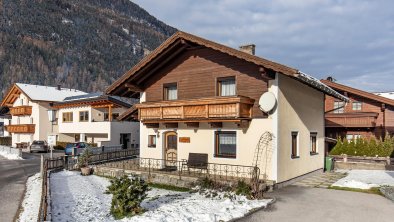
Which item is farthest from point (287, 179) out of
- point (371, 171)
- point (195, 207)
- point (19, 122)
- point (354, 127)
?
point (19, 122)

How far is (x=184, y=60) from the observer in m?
19.5

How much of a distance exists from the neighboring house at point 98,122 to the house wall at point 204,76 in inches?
698

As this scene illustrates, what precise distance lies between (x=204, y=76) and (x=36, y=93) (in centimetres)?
3762

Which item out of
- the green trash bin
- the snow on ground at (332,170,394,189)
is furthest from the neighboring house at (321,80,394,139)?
the snow on ground at (332,170,394,189)

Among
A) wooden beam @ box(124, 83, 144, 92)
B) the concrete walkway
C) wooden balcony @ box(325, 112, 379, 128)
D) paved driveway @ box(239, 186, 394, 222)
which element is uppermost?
wooden beam @ box(124, 83, 144, 92)

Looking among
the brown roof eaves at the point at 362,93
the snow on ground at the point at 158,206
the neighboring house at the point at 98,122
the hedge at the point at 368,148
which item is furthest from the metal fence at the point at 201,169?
the neighboring house at the point at 98,122

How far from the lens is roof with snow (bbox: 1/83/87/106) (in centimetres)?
4656

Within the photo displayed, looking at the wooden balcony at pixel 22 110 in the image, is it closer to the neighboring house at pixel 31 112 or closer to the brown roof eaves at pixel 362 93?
the neighboring house at pixel 31 112

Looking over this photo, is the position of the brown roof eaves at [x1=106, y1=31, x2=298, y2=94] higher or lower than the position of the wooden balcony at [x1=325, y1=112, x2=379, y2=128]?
higher

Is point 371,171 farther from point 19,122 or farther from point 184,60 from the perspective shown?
point 19,122

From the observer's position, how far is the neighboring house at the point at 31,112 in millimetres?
45969

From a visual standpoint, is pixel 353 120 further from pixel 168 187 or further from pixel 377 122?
pixel 168 187

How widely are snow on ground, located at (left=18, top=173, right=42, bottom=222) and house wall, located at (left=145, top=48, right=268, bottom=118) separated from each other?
26.6 feet

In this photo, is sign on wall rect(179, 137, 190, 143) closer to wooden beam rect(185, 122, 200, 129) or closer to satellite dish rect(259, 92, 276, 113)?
wooden beam rect(185, 122, 200, 129)
